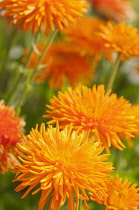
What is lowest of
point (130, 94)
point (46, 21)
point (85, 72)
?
point (130, 94)

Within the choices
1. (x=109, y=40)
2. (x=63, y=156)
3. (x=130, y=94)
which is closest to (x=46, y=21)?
(x=109, y=40)

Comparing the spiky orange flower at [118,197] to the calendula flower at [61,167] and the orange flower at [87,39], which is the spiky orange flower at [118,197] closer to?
the calendula flower at [61,167]

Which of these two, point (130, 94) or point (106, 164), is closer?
point (106, 164)

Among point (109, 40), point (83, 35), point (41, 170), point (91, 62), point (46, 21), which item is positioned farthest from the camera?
point (91, 62)

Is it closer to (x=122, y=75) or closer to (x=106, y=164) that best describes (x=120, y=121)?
(x=106, y=164)

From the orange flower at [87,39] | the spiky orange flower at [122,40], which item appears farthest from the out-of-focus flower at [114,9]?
the spiky orange flower at [122,40]

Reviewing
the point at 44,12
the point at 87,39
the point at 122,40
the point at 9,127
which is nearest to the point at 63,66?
the point at 87,39
